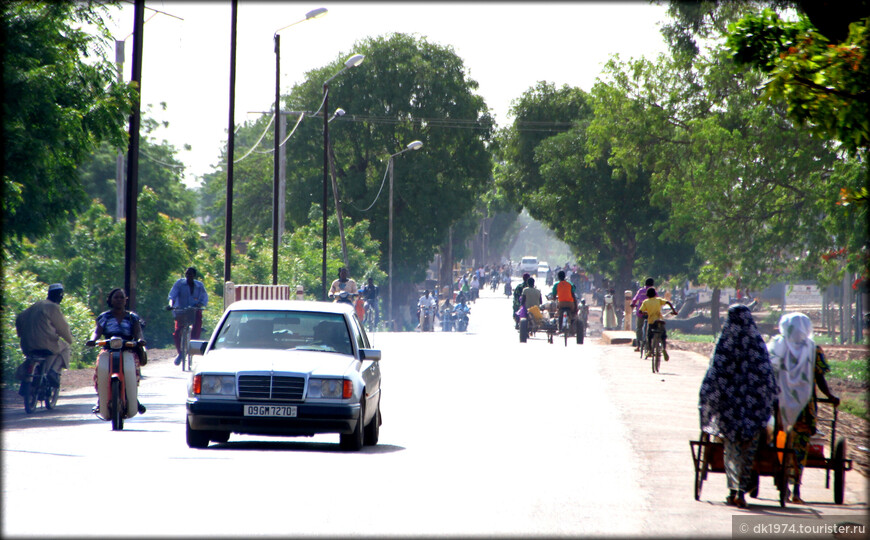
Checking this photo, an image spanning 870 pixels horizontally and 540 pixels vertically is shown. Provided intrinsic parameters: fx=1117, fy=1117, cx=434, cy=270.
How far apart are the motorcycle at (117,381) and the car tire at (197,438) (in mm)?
2007

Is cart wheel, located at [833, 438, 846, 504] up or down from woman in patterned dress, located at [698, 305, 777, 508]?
down

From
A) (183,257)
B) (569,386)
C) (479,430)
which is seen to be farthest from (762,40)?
(183,257)

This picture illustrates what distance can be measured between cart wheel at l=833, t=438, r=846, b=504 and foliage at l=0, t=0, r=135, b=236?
12111mm

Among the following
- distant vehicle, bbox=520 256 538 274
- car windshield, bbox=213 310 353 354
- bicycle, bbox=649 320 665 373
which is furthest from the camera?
distant vehicle, bbox=520 256 538 274

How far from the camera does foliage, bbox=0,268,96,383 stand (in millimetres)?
19844

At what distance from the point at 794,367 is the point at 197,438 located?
605 centimetres

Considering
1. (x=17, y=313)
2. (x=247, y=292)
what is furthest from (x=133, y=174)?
(x=247, y=292)

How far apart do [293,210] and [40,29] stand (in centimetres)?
5073

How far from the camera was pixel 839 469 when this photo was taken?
30.9ft

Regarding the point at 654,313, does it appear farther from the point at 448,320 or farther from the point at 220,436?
the point at 448,320

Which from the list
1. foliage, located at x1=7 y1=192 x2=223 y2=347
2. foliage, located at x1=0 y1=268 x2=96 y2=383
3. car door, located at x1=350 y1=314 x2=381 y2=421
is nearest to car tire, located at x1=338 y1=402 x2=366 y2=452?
car door, located at x1=350 y1=314 x2=381 y2=421

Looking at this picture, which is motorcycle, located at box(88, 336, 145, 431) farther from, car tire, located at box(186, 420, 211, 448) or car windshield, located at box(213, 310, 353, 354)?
car tire, located at box(186, 420, 211, 448)

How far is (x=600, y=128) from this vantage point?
172 ft

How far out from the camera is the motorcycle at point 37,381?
1578 centimetres
